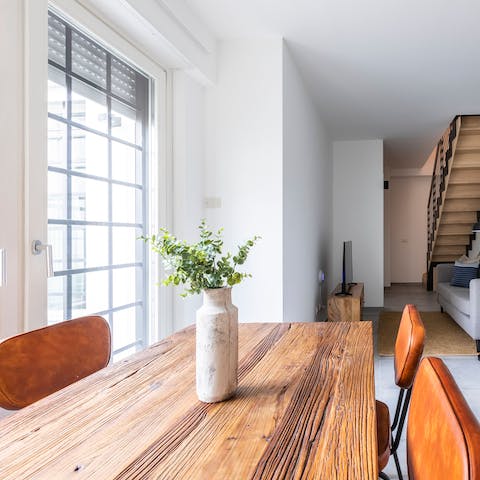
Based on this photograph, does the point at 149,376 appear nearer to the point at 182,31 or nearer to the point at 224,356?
the point at 224,356

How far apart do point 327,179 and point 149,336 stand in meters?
4.51

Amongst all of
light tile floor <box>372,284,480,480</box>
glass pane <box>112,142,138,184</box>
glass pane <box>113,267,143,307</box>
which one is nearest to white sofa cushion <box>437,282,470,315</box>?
light tile floor <box>372,284,480,480</box>

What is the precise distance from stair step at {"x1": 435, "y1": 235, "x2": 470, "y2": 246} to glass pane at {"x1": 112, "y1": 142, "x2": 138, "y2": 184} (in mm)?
6776

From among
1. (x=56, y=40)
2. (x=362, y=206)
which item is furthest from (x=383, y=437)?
(x=362, y=206)

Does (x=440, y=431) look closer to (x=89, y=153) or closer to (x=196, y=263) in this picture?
(x=196, y=263)

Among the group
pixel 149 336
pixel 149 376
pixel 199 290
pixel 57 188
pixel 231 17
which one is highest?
pixel 231 17

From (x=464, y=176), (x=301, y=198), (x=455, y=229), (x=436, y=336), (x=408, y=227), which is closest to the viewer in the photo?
(x=301, y=198)

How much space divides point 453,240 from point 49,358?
8.34 m

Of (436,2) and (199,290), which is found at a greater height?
(436,2)

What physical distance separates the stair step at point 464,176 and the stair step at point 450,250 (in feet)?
6.35

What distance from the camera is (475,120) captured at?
6.27 metres

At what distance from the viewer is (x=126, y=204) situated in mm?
2826

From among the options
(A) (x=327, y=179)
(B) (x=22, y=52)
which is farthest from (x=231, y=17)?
(A) (x=327, y=179)

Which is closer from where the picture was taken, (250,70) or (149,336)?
(149,336)
